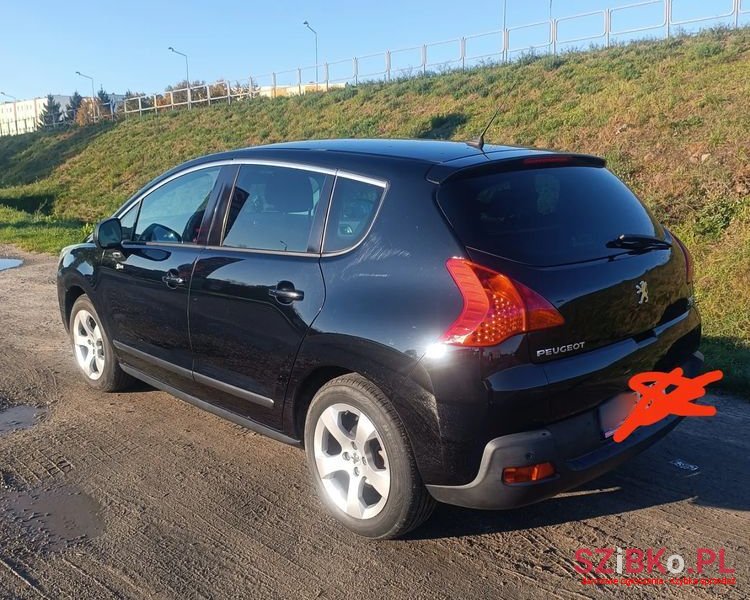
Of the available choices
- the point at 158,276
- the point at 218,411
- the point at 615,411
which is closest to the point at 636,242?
the point at 615,411

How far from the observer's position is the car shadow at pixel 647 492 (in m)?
3.38

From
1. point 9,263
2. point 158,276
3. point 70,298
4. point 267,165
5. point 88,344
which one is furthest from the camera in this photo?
point 9,263

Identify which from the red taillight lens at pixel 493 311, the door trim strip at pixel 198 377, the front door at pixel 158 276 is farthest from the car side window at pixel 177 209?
the red taillight lens at pixel 493 311

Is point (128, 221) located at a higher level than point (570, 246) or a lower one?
higher

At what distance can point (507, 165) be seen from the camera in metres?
3.29

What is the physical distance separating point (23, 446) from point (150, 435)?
0.75 metres

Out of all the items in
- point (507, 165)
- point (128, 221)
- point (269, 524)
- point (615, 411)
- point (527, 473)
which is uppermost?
point (507, 165)

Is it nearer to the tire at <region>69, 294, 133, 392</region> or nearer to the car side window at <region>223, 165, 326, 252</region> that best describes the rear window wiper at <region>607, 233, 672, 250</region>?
the car side window at <region>223, 165, 326, 252</region>

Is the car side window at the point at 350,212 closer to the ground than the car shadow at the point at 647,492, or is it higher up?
higher up

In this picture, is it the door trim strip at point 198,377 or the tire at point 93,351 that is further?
the tire at point 93,351

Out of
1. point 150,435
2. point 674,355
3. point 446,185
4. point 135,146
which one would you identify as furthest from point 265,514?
point 135,146

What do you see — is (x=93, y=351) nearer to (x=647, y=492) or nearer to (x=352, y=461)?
(x=352, y=461)

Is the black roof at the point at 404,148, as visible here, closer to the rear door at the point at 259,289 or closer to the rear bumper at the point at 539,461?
the rear door at the point at 259,289

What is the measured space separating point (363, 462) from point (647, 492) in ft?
4.97
